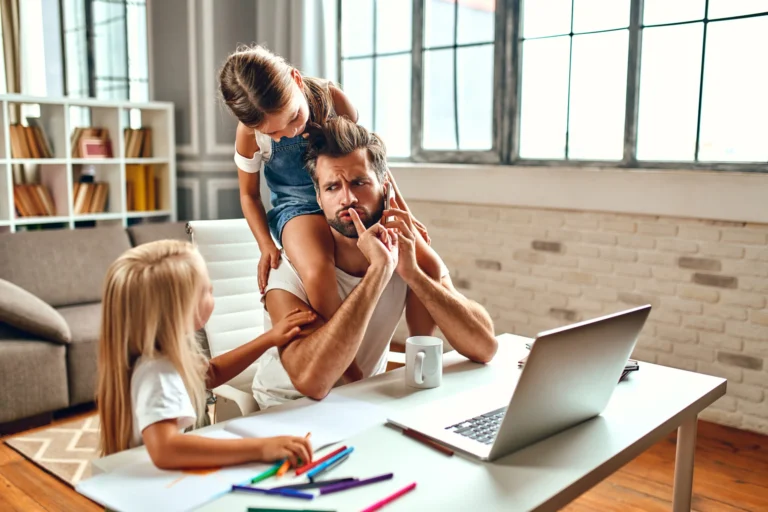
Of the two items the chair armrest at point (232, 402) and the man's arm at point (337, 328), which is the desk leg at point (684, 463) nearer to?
the man's arm at point (337, 328)

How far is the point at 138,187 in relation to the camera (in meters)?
4.51

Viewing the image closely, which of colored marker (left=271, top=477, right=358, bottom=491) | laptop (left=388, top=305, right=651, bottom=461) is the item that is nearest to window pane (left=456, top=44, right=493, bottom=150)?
laptop (left=388, top=305, right=651, bottom=461)

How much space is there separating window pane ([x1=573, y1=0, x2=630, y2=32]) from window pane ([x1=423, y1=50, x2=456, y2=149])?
80 centimetres

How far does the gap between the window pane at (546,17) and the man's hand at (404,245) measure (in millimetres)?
2249

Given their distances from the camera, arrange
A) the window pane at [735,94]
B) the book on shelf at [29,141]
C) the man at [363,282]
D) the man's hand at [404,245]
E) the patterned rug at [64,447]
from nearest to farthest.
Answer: the man at [363,282] → the man's hand at [404,245] → the patterned rug at [64,447] → the window pane at [735,94] → the book on shelf at [29,141]

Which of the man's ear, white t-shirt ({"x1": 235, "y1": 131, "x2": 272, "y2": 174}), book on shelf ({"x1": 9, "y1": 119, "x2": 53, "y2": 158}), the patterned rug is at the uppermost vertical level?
the man's ear

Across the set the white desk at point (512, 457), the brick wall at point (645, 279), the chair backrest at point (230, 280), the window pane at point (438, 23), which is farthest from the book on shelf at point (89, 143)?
the white desk at point (512, 457)

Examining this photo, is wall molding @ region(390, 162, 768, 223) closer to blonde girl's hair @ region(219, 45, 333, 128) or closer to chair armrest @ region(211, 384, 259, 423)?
blonde girl's hair @ region(219, 45, 333, 128)

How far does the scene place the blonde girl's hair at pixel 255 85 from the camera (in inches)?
65.1

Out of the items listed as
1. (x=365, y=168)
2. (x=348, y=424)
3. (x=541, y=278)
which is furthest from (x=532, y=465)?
(x=541, y=278)

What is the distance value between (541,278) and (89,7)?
4.38 metres

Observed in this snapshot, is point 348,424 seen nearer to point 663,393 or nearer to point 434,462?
point 434,462

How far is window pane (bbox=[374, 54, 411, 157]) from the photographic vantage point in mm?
4262

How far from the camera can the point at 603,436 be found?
1247mm
